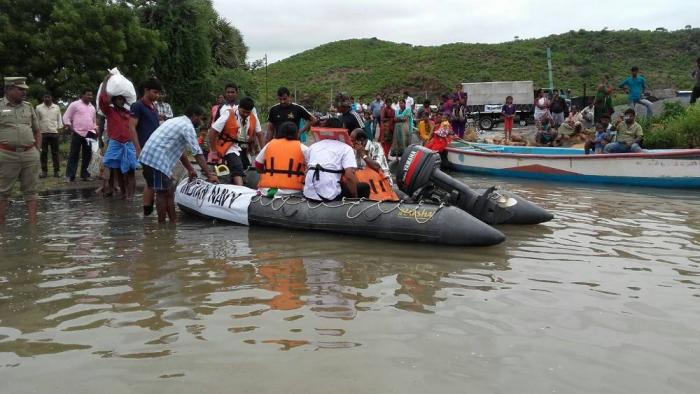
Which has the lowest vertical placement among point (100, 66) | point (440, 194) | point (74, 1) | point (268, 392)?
point (268, 392)

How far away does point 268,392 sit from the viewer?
3.11 meters

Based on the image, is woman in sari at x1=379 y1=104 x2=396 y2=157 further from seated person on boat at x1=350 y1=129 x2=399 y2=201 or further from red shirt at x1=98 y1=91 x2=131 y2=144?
seated person on boat at x1=350 y1=129 x2=399 y2=201

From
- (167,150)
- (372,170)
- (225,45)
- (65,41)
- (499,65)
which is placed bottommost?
(372,170)

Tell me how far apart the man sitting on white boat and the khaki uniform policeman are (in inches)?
383

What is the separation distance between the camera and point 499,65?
5484cm

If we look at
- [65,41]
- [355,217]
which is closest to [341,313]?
[355,217]

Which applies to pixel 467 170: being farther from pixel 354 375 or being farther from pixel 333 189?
pixel 354 375

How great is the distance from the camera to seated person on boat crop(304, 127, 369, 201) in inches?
268

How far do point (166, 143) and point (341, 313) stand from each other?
3656mm

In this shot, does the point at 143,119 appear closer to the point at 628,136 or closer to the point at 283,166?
the point at 283,166

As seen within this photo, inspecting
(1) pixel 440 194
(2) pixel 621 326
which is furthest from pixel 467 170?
(2) pixel 621 326

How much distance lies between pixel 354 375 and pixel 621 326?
5.93 ft

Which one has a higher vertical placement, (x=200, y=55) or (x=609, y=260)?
(x=200, y=55)

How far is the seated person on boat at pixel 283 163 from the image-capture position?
7113mm
